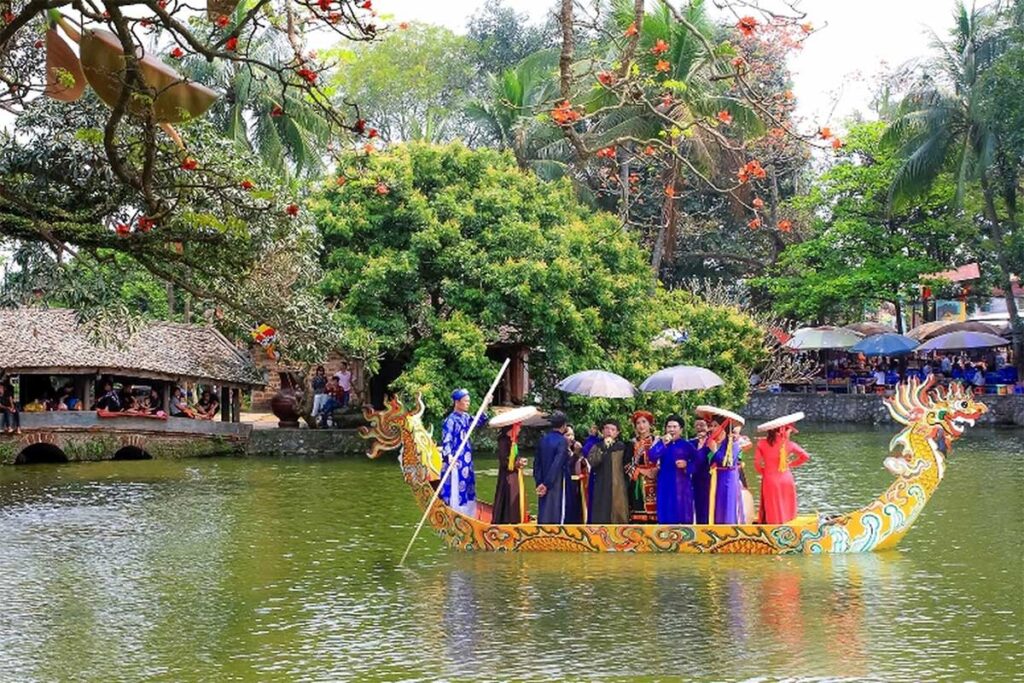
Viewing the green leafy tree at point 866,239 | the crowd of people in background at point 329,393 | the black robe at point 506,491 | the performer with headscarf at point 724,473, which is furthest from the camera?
the green leafy tree at point 866,239

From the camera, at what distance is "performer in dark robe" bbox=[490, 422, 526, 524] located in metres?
14.1

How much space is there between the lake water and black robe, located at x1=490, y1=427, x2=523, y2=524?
52 cm

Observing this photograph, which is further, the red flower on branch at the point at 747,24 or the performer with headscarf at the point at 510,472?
the performer with headscarf at the point at 510,472

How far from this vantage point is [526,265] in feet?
84.2

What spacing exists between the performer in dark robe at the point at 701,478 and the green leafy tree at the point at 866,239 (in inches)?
929

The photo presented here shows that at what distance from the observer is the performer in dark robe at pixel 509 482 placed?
14.1m

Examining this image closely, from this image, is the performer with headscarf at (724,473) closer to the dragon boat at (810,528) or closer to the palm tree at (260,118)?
the dragon boat at (810,528)

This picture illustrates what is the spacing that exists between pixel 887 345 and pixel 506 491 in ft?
77.9

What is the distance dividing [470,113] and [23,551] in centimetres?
2608

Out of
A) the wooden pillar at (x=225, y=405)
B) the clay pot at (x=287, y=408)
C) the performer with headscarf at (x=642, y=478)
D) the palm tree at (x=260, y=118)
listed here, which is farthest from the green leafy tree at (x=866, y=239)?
the performer with headscarf at (x=642, y=478)

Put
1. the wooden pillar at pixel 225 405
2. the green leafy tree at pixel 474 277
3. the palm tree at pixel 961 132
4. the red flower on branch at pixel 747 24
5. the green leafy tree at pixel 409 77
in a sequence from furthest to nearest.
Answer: the green leafy tree at pixel 409 77, the palm tree at pixel 961 132, the wooden pillar at pixel 225 405, the green leafy tree at pixel 474 277, the red flower on branch at pixel 747 24

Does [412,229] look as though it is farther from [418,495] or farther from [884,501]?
[884,501]

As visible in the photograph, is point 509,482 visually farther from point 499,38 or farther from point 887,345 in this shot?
point 499,38

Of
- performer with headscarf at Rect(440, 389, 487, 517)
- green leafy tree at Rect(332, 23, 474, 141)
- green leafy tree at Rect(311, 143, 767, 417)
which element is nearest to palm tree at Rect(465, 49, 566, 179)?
green leafy tree at Rect(311, 143, 767, 417)
